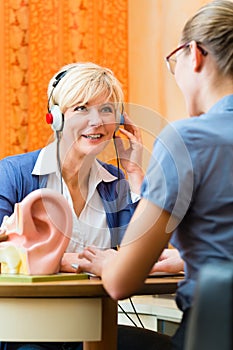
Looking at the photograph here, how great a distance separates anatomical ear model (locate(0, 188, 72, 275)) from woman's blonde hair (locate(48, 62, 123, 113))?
22.7 inches

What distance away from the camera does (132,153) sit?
228 centimetres

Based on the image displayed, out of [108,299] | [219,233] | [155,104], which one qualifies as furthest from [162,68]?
[219,233]

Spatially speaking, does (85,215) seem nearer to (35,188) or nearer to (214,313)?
(35,188)

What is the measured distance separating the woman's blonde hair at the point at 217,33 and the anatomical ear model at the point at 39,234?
51 cm

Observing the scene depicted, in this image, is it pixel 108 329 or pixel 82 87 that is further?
pixel 82 87

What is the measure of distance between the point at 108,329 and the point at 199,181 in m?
0.55

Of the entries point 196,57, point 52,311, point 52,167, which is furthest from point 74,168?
point 196,57

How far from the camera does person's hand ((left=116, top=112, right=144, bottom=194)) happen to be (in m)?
2.26

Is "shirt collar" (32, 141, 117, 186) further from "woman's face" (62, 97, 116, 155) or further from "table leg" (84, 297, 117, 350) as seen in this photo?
"table leg" (84, 297, 117, 350)

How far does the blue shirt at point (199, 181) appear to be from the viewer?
131 centimetres

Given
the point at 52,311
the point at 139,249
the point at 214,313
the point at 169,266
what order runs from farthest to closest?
the point at 169,266 < the point at 52,311 < the point at 139,249 < the point at 214,313

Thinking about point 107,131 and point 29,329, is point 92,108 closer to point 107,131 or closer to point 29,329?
point 107,131

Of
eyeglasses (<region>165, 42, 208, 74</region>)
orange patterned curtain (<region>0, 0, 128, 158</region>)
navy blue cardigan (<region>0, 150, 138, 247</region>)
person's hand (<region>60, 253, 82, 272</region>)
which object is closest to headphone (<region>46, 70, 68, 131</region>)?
navy blue cardigan (<region>0, 150, 138, 247</region>)

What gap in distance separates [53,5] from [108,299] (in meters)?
2.00
